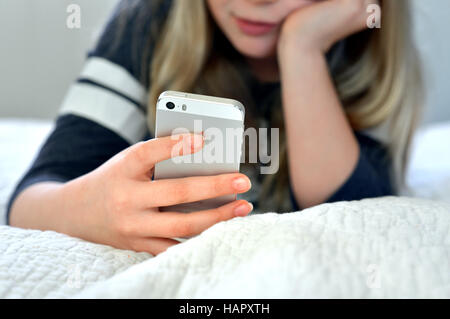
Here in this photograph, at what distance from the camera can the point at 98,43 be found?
80 cm

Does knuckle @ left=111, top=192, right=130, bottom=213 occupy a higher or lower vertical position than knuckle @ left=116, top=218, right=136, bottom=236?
higher

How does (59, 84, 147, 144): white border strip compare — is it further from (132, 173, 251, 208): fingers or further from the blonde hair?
(132, 173, 251, 208): fingers

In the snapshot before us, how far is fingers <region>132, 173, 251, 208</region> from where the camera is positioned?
385 millimetres

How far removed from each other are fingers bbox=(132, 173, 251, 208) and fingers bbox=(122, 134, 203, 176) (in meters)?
0.02

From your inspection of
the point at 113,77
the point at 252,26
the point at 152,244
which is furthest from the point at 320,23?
the point at 152,244

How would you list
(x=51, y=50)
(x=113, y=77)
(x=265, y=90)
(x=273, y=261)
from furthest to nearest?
(x=51, y=50) → (x=265, y=90) → (x=113, y=77) → (x=273, y=261)

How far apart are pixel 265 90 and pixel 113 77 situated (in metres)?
0.29

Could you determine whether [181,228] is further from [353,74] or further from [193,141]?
[353,74]

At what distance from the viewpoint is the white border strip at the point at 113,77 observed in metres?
0.73

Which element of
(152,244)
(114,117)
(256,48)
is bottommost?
(152,244)

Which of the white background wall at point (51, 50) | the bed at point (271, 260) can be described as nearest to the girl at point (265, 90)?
the bed at point (271, 260)

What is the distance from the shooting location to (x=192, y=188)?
39 cm

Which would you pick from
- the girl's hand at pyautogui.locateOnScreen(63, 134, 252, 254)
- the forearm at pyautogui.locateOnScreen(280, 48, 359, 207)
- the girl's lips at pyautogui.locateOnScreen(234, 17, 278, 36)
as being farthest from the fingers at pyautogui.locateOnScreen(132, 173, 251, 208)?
the girl's lips at pyautogui.locateOnScreen(234, 17, 278, 36)

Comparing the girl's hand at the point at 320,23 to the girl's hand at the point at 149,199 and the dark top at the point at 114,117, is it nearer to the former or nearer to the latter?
the dark top at the point at 114,117
